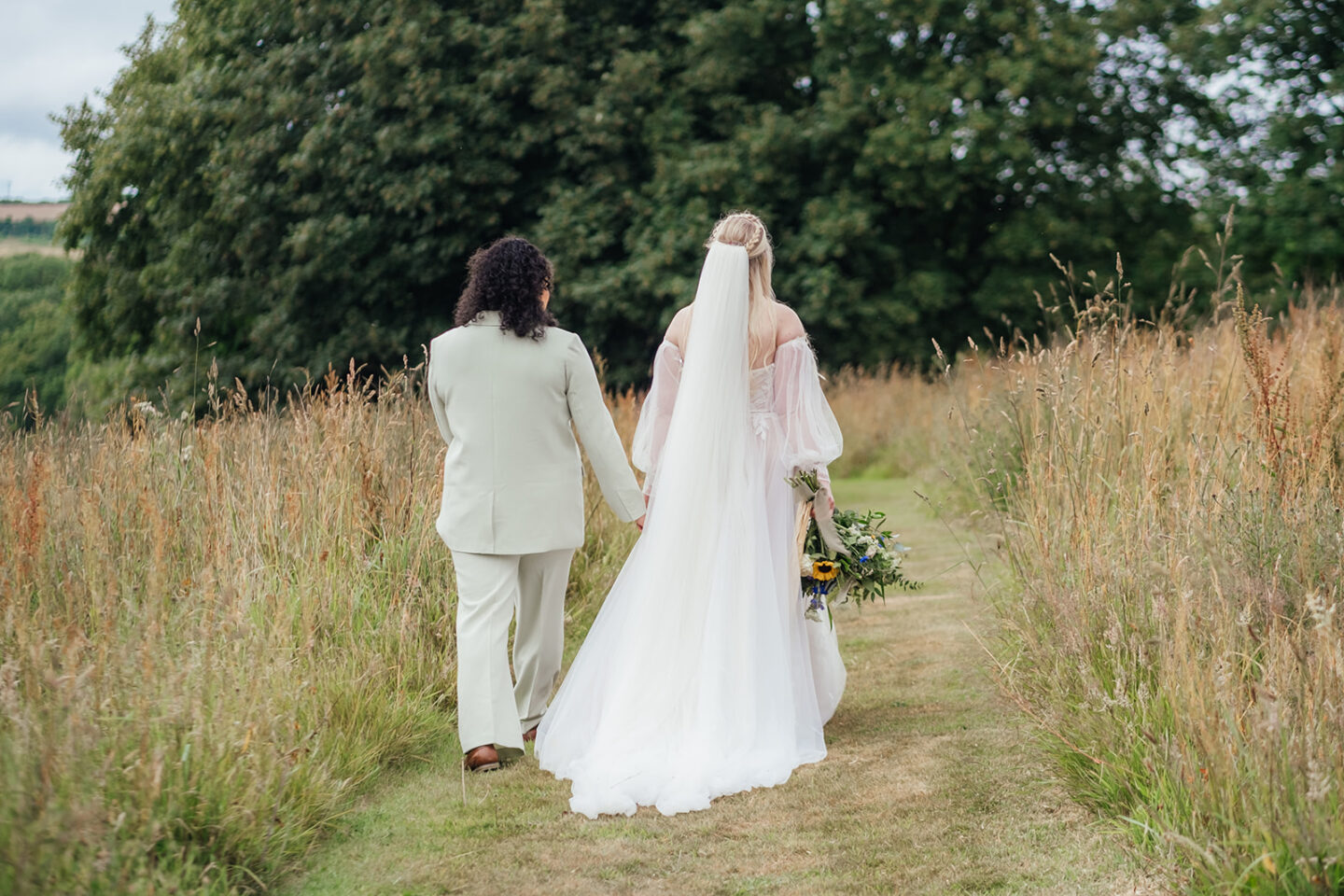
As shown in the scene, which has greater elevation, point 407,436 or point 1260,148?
point 1260,148

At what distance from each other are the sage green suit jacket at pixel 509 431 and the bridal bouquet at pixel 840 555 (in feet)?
3.17

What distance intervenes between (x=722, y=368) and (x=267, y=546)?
85.0 inches

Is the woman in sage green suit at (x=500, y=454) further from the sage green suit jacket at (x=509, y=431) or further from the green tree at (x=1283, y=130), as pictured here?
the green tree at (x=1283, y=130)

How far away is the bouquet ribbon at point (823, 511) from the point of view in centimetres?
486

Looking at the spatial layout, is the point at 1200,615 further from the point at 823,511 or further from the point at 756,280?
the point at 756,280

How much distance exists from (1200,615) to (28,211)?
637 inches

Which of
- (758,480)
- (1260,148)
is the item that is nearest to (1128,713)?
(758,480)

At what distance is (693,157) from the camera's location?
1822cm

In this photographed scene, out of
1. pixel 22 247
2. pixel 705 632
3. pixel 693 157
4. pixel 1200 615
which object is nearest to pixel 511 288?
pixel 705 632

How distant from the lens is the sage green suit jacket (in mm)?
4504

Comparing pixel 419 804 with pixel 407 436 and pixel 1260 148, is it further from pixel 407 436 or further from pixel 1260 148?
pixel 1260 148

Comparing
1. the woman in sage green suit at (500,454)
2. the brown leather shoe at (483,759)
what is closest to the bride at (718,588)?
the brown leather shoe at (483,759)

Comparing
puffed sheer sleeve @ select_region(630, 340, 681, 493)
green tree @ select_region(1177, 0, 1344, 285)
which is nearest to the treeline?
green tree @ select_region(1177, 0, 1344, 285)

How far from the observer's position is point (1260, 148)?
19438 millimetres
